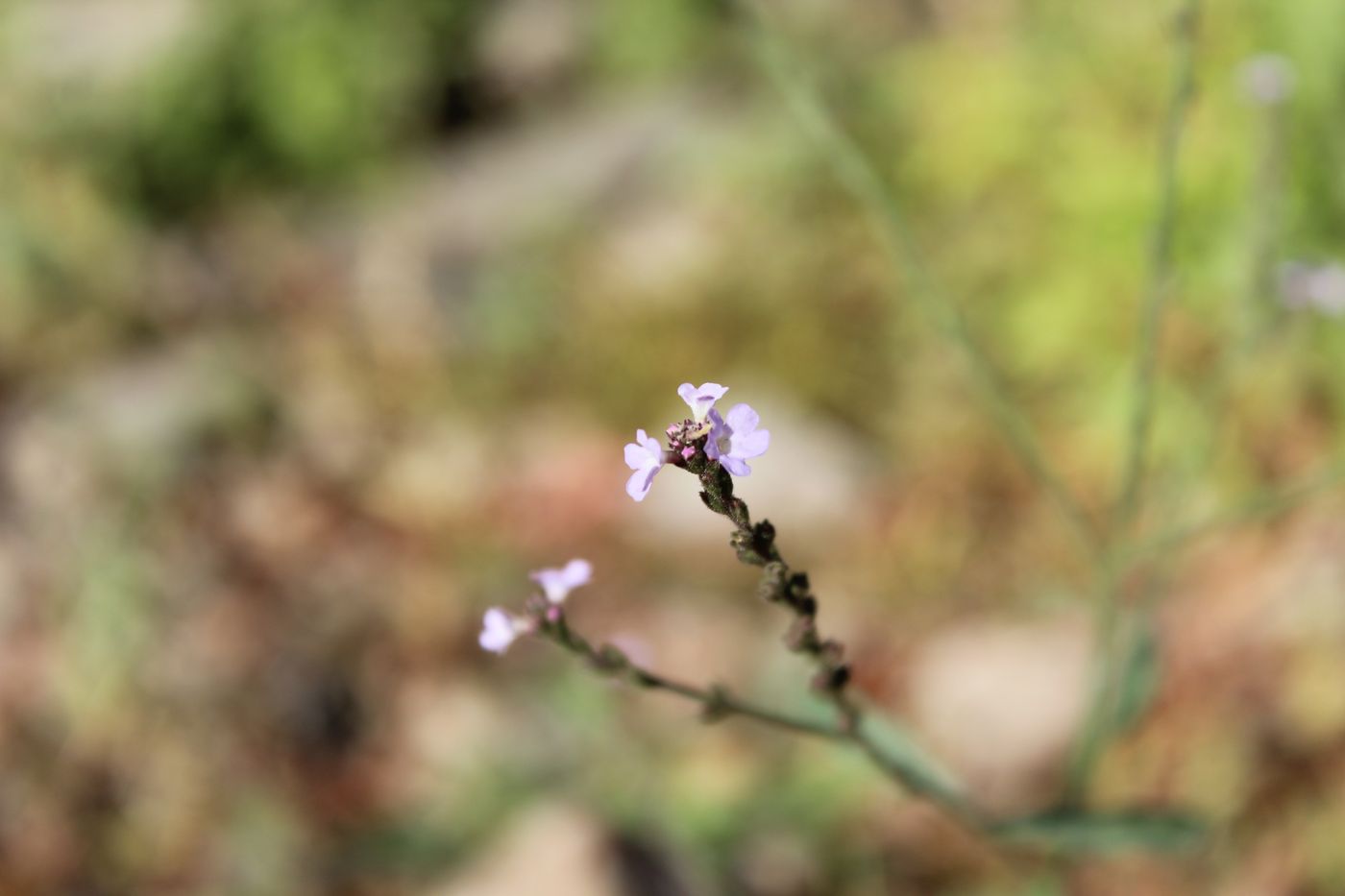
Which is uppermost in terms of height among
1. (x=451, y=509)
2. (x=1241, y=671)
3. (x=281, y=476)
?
(x=281, y=476)

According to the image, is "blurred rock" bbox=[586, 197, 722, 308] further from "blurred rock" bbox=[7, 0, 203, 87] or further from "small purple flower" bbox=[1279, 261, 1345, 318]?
"small purple flower" bbox=[1279, 261, 1345, 318]

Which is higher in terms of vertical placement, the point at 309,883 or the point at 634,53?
the point at 634,53

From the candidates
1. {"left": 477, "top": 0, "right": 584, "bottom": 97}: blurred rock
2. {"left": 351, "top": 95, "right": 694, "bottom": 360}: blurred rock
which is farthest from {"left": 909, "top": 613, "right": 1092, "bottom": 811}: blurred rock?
{"left": 477, "top": 0, "right": 584, "bottom": 97}: blurred rock

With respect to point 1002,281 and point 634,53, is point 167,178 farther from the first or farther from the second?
point 1002,281

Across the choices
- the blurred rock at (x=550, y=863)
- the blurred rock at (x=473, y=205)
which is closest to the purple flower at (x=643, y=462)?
the blurred rock at (x=550, y=863)

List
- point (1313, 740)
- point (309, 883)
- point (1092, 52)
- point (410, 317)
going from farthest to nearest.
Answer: point (410, 317) → point (1092, 52) → point (309, 883) → point (1313, 740)

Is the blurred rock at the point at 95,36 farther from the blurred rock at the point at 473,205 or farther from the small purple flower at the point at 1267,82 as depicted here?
the small purple flower at the point at 1267,82

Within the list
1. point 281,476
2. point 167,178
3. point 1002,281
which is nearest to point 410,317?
point 281,476
